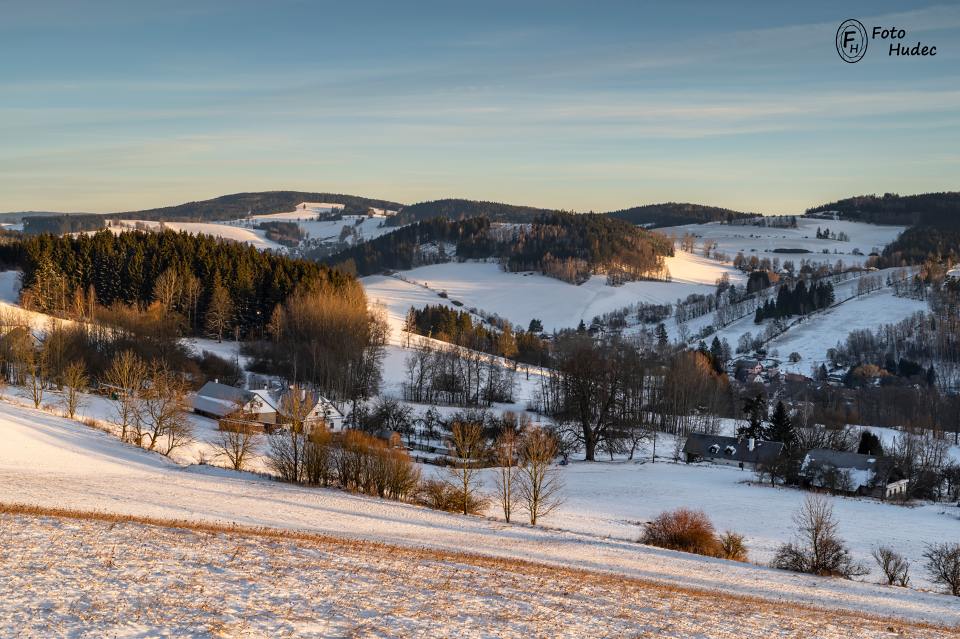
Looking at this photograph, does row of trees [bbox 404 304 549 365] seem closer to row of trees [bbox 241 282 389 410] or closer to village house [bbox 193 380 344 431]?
row of trees [bbox 241 282 389 410]

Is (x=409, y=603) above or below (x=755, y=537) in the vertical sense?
above

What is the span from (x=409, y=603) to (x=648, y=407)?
7172 centimetres

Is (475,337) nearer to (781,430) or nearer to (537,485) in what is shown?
(781,430)

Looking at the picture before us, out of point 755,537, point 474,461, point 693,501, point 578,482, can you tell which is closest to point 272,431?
point 474,461

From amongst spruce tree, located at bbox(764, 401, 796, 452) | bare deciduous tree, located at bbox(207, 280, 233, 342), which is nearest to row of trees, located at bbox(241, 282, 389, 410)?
bare deciduous tree, located at bbox(207, 280, 233, 342)

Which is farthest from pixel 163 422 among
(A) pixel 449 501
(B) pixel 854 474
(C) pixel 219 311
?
(B) pixel 854 474

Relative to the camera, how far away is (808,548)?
104ft

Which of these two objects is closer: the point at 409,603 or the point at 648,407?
the point at 409,603

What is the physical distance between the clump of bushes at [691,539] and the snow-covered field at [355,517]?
1.59m

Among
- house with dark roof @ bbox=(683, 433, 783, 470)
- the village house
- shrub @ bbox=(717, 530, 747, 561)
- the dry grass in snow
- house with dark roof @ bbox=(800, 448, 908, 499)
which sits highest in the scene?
the dry grass in snow

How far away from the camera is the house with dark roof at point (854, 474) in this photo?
5212cm

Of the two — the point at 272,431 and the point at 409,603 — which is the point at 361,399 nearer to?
the point at 272,431

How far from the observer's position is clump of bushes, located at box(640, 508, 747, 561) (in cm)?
3078

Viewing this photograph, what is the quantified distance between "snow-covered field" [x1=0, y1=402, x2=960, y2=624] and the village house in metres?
18.2
